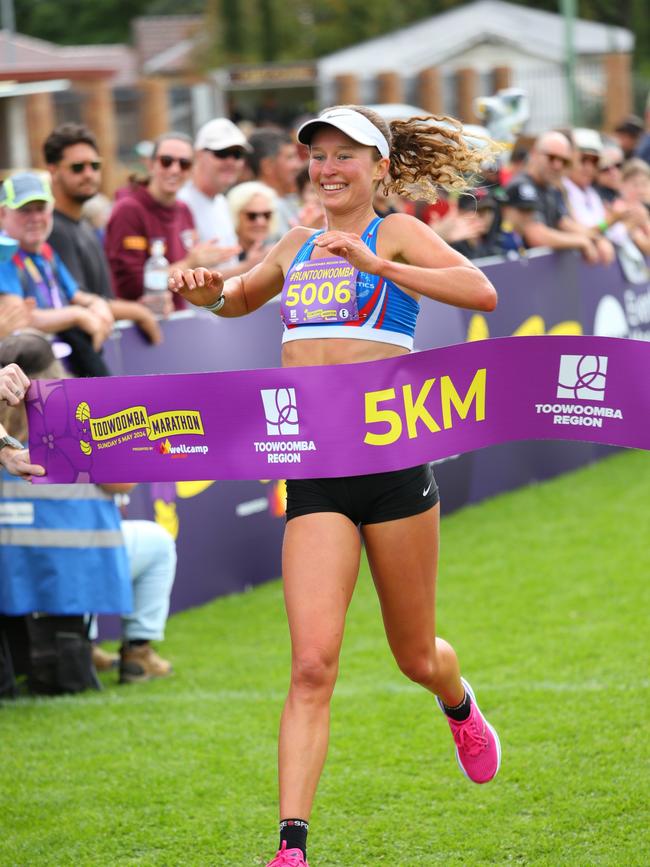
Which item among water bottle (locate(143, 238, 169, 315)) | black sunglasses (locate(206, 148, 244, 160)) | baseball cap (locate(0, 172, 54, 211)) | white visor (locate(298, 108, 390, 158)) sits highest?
white visor (locate(298, 108, 390, 158))

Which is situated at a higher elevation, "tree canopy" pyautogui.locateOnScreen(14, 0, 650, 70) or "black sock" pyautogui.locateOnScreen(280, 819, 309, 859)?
"black sock" pyautogui.locateOnScreen(280, 819, 309, 859)

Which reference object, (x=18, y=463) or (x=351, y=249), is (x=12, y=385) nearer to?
(x=18, y=463)

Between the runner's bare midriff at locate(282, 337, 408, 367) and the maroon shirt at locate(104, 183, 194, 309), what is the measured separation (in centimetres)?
412

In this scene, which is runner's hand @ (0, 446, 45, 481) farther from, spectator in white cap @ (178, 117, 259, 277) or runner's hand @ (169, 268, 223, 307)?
spectator in white cap @ (178, 117, 259, 277)

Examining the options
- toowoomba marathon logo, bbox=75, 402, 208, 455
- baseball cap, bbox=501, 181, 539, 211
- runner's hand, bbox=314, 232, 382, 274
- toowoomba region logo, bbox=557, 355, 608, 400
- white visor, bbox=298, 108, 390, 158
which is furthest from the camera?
baseball cap, bbox=501, 181, 539, 211

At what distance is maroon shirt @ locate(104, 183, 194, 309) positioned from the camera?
27.6 ft

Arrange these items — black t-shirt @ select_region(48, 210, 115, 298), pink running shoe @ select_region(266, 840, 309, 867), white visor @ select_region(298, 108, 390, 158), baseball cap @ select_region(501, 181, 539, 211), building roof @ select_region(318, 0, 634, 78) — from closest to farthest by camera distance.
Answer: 1. pink running shoe @ select_region(266, 840, 309, 867)
2. white visor @ select_region(298, 108, 390, 158)
3. black t-shirt @ select_region(48, 210, 115, 298)
4. baseball cap @ select_region(501, 181, 539, 211)
5. building roof @ select_region(318, 0, 634, 78)

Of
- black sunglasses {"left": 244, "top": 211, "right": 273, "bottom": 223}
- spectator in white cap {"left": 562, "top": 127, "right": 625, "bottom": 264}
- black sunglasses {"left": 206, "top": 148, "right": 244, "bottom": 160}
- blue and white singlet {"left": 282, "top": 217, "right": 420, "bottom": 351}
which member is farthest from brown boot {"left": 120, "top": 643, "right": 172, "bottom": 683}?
spectator in white cap {"left": 562, "top": 127, "right": 625, "bottom": 264}

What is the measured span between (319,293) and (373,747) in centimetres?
209

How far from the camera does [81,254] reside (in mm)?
7496

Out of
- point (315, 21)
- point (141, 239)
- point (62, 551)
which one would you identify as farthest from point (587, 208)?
point (315, 21)

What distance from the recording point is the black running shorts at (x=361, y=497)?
4.39 metres

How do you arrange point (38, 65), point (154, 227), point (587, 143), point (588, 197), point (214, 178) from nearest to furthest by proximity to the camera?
point (154, 227) → point (214, 178) → point (588, 197) → point (587, 143) → point (38, 65)

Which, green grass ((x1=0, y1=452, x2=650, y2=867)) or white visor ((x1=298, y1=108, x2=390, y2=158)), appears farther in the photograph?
green grass ((x1=0, y1=452, x2=650, y2=867))
